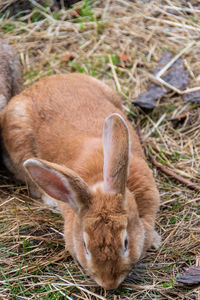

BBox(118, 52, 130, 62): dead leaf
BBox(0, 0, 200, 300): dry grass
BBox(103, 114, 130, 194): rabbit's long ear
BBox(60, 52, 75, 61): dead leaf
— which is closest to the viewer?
BBox(103, 114, 130, 194): rabbit's long ear

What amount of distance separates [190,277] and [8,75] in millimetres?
3205

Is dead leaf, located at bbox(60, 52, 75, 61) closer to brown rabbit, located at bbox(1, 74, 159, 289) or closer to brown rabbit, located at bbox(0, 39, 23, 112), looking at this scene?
brown rabbit, located at bbox(0, 39, 23, 112)

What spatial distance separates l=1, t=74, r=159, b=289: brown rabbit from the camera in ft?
9.86

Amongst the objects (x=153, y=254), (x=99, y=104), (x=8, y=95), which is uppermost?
(x=99, y=104)

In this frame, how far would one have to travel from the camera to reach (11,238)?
3957 mm

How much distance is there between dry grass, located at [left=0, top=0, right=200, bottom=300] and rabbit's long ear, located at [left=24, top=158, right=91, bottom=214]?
0.63 m

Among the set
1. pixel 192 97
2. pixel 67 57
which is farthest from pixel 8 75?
pixel 192 97

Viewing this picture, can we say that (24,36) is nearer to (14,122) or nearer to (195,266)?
(14,122)

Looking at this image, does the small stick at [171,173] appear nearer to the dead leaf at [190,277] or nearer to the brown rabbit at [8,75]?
the dead leaf at [190,277]

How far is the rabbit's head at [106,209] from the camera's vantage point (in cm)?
296

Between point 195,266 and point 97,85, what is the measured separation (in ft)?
7.04

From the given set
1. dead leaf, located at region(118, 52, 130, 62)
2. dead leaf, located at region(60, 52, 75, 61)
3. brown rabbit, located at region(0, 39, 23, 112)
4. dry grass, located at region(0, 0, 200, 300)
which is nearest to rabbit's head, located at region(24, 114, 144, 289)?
dry grass, located at region(0, 0, 200, 300)

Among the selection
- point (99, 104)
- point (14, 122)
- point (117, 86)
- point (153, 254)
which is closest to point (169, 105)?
point (117, 86)

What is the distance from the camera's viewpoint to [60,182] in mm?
3162
